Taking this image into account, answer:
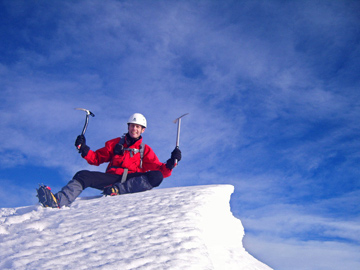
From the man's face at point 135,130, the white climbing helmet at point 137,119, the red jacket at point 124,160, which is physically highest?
the white climbing helmet at point 137,119

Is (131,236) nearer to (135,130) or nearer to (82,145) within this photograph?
(82,145)

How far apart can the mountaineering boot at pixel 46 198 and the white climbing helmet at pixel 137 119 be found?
259 cm

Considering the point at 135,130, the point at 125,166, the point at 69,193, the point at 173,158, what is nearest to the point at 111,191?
the point at 69,193

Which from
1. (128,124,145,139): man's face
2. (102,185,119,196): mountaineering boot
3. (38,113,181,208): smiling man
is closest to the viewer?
(102,185,119,196): mountaineering boot

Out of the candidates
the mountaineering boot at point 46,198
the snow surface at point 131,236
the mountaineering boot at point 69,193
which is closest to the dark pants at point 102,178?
the mountaineering boot at point 69,193

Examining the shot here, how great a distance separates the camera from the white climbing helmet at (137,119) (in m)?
6.49

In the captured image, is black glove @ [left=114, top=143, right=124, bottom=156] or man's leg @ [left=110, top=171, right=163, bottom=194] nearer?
man's leg @ [left=110, top=171, right=163, bottom=194]

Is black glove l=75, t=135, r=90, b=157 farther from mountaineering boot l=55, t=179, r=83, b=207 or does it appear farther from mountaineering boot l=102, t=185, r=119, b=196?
mountaineering boot l=102, t=185, r=119, b=196

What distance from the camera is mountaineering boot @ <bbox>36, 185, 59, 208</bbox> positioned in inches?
171

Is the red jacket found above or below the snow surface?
above

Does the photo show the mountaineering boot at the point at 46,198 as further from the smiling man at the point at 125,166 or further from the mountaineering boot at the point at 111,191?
the mountaineering boot at the point at 111,191

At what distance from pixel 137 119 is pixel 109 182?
5.34 feet

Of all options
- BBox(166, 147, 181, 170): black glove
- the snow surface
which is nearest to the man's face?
BBox(166, 147, 181, 170): black glove

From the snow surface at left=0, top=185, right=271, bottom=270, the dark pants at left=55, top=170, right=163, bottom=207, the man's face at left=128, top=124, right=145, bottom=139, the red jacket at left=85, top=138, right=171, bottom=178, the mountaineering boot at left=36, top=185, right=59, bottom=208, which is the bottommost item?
the snow surface at left=0, top=185, right=271, bottom=270
